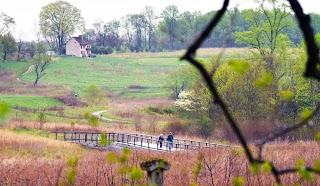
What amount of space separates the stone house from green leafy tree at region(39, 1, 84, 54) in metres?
1.71

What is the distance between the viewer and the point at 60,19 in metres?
94.4

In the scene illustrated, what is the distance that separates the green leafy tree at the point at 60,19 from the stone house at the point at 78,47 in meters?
1.71

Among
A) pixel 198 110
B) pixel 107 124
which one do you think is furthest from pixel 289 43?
pixel 107 124

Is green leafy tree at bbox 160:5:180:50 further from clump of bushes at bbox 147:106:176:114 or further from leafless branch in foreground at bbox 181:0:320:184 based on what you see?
clump of bushes at bbox 147:106:176:114

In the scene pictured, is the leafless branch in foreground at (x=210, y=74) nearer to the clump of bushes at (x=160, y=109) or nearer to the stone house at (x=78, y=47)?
the clump of bushes at (x=160, y=109)

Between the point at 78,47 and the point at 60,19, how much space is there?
20.0 feet

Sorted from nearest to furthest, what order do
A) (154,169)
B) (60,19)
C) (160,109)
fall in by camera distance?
1. (154,169)
2. (160,109)
3. (60,19)

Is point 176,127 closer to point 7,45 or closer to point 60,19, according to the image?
point 7,45

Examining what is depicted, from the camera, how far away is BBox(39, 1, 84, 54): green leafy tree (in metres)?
93.0

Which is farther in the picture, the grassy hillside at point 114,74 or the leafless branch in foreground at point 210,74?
the grassy hillside at point 114,74

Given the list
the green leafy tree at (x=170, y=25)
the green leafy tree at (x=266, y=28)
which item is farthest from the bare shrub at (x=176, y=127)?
the green leafy tree at (x=170, y=25)

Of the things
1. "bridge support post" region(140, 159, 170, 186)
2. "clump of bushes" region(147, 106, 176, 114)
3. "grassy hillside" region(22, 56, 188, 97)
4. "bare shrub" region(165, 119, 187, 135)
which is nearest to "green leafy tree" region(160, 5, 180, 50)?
"bridge support post" region(140, 159, 170, 186)

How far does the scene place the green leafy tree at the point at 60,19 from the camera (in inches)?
3661

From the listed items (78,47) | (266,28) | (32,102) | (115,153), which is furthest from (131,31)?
(115,153)
